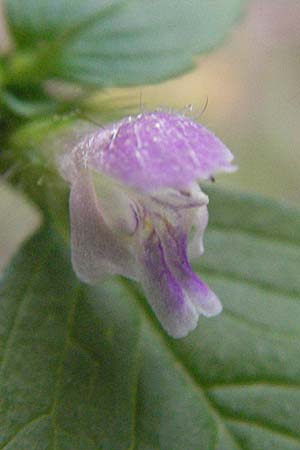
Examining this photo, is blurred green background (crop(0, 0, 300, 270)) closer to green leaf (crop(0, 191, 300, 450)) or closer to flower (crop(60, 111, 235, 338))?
green leaf (crop(0, 191, 300, 450))

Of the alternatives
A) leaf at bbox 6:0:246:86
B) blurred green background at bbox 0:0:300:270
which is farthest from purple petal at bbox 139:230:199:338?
blurred green background at bbox 0:0:300:270

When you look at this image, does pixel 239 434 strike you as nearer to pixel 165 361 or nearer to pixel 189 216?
pixel 165 361

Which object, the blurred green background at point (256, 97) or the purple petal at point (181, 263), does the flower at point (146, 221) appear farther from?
the blurred green background at point (256, 97)

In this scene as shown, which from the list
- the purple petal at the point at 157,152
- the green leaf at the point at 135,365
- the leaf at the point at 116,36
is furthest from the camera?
the leaf at the point at 116,36

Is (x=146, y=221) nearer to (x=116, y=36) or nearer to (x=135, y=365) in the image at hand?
(x=135, y=365)

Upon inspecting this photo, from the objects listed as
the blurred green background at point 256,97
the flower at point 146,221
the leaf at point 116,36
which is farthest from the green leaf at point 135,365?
the blurred green background at point 256,97

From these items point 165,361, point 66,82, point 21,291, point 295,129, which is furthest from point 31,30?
point 295,129
